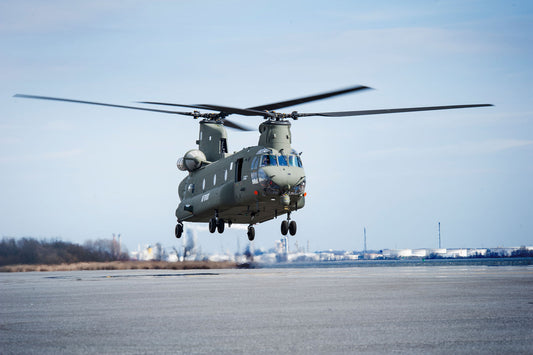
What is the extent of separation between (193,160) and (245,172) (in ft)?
27.3

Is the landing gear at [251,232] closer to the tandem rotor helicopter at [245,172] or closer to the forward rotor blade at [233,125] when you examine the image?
the tandem rotor helicopter at [245,172]

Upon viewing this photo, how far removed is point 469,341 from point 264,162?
2634 cm

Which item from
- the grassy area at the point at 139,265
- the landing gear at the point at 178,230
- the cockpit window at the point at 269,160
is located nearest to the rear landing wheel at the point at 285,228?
the cockpit window at the point at 269,160

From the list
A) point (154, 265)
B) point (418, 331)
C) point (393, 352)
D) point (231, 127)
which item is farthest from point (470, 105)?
point (154, 265)

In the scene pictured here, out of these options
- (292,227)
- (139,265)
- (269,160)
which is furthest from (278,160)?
(139,265)

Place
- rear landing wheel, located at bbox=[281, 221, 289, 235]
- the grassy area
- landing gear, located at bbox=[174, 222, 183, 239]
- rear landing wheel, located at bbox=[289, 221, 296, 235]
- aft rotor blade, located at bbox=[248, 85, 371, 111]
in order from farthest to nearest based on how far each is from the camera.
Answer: the grassy area, landing gear, located at bbox=[174, 222, 183, 239], rear landing wheel, located at bbox=[281, 221, 289, 235], rear landing wheel, located at bbox=[289, 221, 296, 235], aft rotor blade, located at bbox=[248, 85, 371, 111]

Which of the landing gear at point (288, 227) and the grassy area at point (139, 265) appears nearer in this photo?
the landing gear at point (288, 227)

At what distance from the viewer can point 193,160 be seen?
152 feet

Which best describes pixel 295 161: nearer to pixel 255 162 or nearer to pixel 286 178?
pixel 286 178

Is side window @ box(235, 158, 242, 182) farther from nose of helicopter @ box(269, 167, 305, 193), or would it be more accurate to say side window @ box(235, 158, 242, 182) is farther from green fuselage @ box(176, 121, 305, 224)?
nose of helicopter @ box(269, 167, 305, 193)

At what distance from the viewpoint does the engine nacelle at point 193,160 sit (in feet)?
152

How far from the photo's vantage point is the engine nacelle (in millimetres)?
46250

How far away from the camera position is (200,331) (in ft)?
43.4

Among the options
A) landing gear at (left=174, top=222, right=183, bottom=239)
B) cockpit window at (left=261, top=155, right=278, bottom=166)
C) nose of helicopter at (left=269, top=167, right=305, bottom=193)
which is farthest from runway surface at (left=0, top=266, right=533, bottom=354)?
landing gear at (left=174, top=222, right=183, bottom=239)
